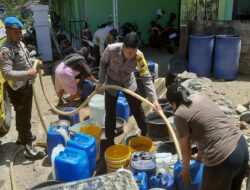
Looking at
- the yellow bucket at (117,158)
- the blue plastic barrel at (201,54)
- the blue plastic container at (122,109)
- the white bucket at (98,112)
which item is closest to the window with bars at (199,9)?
the blue plastic barrel at (201,54)

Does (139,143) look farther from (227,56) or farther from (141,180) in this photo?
(227,56)

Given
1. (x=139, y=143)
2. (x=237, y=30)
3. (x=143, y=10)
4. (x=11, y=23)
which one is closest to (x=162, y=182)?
(x=139, y=143)

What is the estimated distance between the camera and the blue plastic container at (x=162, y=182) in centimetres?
262

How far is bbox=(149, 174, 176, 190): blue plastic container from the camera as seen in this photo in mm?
2623

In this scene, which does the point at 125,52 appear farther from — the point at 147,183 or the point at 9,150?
the point at 9,150

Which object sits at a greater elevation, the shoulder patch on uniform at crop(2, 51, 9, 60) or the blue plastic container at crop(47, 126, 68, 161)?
the shoulder patch on uniform at crop(2, 51, 9, 60)

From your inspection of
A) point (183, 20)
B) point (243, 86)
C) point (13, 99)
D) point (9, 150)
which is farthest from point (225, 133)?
point (183, 20)

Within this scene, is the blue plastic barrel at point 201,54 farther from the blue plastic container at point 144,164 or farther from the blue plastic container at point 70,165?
the blue plastic container at point 70,165

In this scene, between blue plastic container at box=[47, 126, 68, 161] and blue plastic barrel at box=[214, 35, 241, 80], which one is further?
blue plastic barrel at box=[214, 35, 241, 80]

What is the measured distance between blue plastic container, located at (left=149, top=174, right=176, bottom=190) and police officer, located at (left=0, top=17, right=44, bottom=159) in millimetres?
2023

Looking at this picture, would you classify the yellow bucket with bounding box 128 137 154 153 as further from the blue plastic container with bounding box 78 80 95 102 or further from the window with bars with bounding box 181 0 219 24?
the window with bars with bounding box 181 0 219 24

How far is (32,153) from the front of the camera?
12.7 feet

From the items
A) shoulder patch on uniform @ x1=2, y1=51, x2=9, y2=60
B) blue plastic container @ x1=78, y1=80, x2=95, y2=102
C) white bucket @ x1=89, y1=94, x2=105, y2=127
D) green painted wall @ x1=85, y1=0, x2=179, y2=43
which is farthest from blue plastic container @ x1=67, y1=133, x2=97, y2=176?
green painted wall @ x1=85, y1=0, x2=179, y2=43

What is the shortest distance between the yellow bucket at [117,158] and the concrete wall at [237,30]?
566 centimetres
